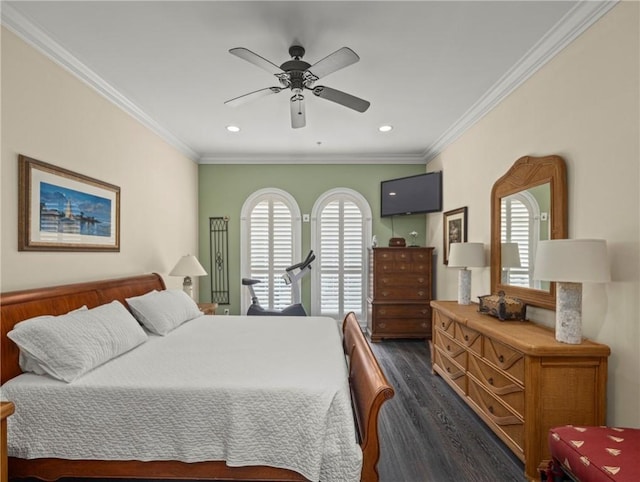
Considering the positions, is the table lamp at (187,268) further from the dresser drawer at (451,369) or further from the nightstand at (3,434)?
the dresser drawer at (451,369)

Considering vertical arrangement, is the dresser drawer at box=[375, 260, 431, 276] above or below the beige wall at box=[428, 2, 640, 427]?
below

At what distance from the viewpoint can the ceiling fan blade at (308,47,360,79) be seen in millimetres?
2010

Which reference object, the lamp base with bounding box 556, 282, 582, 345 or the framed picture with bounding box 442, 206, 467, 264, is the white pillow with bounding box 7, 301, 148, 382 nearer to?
the lamp base with bounding box 556, 282, 582, 345

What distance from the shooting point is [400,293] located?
489 cm

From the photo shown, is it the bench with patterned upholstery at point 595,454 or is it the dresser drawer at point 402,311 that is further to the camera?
the dresser drawer at point 402,311

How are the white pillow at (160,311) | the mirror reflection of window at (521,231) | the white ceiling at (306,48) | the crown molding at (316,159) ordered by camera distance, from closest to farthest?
the white ceiling at (306,48) → the mirror reflection of window at (521,231) → the white pillow at (160,311) → the crown molding at (316,159)

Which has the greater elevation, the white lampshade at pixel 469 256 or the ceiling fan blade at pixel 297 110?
the ceiling fan blade at pixel 297 110

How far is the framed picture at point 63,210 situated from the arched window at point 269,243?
2.39 m

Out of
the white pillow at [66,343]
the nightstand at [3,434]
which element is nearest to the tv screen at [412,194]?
the white pillow at [66,343]

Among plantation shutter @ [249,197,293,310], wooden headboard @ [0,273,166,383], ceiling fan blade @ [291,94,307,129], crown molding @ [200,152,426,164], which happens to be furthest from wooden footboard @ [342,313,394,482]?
crown molding @ [200,152,426,164]

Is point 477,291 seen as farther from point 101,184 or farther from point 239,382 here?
point 101,184

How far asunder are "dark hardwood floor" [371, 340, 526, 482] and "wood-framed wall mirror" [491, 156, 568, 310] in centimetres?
109

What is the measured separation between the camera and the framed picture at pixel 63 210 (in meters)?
2.21

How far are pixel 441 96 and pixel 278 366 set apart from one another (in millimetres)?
2917
